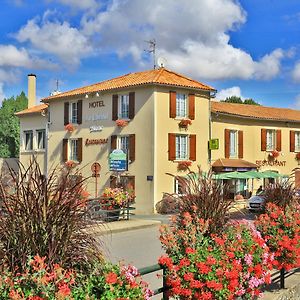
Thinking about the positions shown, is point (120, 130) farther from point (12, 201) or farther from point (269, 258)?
point (12, 201)

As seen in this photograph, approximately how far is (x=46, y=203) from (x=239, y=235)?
274 centimetres

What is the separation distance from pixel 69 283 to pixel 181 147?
25172 mm

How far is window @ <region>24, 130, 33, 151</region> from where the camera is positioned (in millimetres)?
35719

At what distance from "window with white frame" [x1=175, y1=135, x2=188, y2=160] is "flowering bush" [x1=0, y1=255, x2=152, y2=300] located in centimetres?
2427

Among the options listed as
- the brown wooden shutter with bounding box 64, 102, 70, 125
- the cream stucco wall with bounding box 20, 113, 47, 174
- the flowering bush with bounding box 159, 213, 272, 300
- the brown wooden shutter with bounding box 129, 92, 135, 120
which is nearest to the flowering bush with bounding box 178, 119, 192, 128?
the brown wooden shutter with bounding box 129, 92, 135, 120

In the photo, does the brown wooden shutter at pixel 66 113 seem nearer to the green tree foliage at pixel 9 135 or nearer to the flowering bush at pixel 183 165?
the flowering bush at pixel 183 165

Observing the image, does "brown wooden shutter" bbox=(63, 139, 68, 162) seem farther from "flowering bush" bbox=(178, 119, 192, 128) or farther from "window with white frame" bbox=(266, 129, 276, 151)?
"window with white frame" bbox=(266, 129, 276, 151)

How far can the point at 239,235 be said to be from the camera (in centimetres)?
559

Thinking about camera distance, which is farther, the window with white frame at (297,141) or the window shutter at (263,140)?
the window with white frame at (297,141)

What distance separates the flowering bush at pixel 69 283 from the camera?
3107 mm

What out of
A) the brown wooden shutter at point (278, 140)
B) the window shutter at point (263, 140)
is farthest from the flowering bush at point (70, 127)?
the brown wooden shutter at point (278, 140)

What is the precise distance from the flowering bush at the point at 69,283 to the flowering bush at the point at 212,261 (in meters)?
1.01

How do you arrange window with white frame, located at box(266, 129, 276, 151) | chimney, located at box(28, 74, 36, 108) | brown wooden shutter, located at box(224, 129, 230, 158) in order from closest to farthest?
brown wooden shutter, located at box(224, 129, 230, 158), window with white frame, located at box(266, 129, 276, 151), chimney, located at box(28, 74, 36, 108)

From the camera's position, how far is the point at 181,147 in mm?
28328
